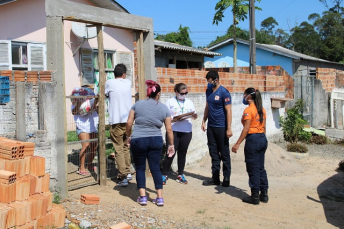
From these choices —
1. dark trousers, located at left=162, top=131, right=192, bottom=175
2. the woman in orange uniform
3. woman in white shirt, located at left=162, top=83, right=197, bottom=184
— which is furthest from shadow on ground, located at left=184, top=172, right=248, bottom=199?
dark trousers, located at left=162, top=131, right=192, bottom=175

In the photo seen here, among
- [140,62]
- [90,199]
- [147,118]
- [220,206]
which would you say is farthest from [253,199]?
[140,62]

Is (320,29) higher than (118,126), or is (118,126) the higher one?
(320,29)

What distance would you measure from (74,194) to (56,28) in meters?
2.40

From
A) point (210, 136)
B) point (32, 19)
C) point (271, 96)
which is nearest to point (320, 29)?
point (271, 96)

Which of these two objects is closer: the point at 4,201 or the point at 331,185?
the point at 4,201

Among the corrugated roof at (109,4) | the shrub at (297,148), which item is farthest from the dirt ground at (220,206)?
the corrugated roof at (109,4)

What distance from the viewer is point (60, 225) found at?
15.3 ft

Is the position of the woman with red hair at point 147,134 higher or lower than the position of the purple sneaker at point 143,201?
higher

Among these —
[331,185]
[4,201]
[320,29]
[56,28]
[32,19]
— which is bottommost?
[331,185]

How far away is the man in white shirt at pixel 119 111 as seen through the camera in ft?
20.4

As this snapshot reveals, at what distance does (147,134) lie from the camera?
5.39 meters

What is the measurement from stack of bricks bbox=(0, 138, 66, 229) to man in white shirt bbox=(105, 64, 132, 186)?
1.67 meters

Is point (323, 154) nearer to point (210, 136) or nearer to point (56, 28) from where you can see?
point (210, 136)

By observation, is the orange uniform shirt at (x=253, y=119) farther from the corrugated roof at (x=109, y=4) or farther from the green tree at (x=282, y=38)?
the green tree at (x=282, y=38)
